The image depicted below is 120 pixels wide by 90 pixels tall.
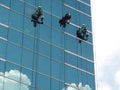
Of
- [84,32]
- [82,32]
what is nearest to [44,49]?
[82,32]

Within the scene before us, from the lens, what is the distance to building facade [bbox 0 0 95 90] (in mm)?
58438

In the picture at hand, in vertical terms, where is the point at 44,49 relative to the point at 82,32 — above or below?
below

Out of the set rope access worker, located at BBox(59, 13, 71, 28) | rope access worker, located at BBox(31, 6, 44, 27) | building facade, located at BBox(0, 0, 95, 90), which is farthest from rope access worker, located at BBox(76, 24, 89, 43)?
rope access worker, located at BBox(31, 6, 44, 27)

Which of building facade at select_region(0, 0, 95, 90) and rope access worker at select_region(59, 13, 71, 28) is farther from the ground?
rope access worker at select_region(59, 13, 71, 28)

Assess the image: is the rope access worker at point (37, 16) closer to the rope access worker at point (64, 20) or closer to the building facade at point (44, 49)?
the building facade at point (44, 49)

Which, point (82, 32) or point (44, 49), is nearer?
point (44, 49)

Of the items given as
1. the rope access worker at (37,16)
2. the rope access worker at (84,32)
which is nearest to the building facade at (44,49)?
the rope access worker at (37,16)

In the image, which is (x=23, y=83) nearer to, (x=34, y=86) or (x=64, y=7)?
(x=34, y=86)

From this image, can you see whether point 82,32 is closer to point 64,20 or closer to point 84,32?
point 84,32

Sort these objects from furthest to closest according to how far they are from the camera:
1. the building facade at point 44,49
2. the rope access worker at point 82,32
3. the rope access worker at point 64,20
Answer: the rope access worker at point 82,32, the rope access worker at point 64,20, the building facade at point 44,49

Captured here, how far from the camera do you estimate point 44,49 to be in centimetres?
6259

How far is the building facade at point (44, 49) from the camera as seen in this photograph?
2301 inches

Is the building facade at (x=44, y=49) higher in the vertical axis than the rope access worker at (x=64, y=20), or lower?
lower

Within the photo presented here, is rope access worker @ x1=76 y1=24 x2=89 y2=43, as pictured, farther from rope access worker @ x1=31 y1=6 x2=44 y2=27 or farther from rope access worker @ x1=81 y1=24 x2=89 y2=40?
rope access worker @ x1=31 y1=6 x2=44 y2=27
